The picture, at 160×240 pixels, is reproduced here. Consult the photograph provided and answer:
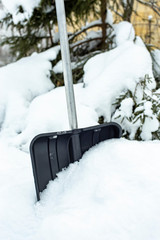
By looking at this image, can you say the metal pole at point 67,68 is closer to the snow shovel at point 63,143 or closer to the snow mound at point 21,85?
the snow shovel at point 63,143

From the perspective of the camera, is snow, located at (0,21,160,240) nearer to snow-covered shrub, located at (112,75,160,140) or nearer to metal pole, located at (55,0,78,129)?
snow-covered shrub, located at (112,75,160,140)

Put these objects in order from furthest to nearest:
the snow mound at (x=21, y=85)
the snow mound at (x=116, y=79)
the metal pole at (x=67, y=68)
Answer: the snow mound at (x=21, y=85)
the snow mound at (x=116, y=79)
the metal pole at (x=67, y=68)

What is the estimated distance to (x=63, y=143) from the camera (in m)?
1.47

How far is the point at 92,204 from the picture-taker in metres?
1.11

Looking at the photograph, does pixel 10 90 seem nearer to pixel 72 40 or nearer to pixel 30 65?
pixel 30 65

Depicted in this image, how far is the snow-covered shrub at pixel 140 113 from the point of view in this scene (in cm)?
195

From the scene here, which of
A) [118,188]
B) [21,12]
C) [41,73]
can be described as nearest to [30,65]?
[41,73]

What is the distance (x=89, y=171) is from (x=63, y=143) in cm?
25

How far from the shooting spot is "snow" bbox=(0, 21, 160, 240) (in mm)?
1009

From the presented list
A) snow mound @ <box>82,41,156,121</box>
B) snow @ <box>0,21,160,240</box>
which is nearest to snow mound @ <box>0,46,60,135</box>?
snow @ <box>0,21,160,240</box>

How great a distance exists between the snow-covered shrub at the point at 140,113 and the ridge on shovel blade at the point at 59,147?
474 millimetres

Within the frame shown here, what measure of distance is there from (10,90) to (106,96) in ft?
3.39

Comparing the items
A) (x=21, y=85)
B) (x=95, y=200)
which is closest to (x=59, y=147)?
(x=95, y=200)

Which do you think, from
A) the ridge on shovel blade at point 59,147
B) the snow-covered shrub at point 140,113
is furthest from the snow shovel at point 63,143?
the snow-covered shrub at point 140,113
